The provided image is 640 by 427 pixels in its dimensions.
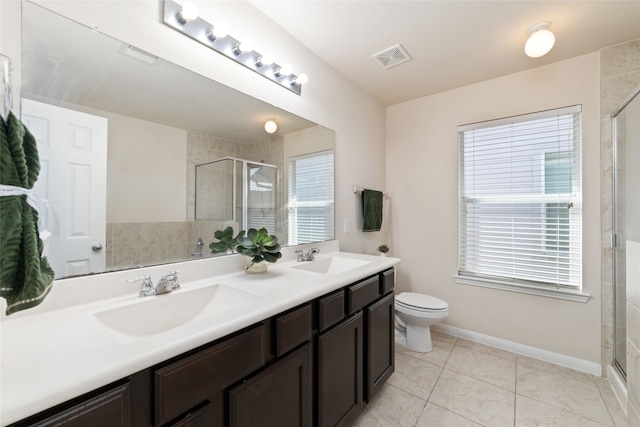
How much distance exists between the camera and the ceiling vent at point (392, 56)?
1935 millimetres

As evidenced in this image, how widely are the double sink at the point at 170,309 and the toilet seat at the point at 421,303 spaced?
1574 millimetres

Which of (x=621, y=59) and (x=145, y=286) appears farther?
(x=621, y=59)

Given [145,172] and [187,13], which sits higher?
[187,13]

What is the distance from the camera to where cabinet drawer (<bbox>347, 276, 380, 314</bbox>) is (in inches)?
52.6

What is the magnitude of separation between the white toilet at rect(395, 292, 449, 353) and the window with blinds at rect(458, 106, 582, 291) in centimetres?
57

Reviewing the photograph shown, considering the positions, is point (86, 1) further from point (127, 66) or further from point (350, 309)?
point (350, 309)

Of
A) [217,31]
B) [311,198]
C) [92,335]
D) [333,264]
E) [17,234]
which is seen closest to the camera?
[17,234]

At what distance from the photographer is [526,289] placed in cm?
218

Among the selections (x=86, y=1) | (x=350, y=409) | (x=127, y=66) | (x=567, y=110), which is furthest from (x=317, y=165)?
(x=567, y=110)

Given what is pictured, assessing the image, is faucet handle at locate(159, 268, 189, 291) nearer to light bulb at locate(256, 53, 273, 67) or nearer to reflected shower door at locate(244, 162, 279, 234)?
reflected shower door at locate(244, 162, 279, 234)

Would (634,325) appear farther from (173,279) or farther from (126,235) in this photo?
(126,235)

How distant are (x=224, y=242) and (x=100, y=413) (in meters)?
0.87

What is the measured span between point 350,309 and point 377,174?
1.73 metres

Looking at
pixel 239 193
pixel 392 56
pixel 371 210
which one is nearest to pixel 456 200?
pixel 371 210
